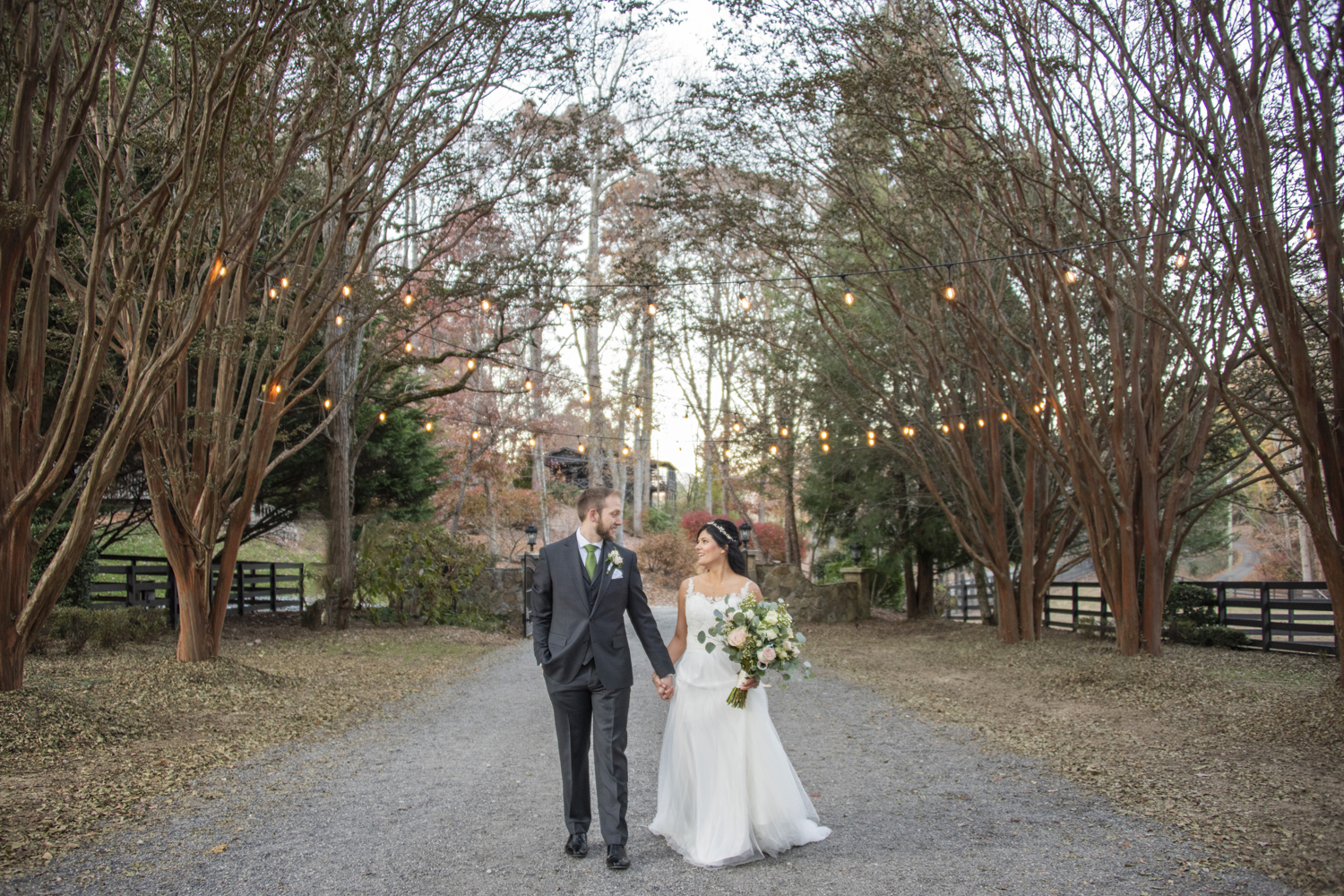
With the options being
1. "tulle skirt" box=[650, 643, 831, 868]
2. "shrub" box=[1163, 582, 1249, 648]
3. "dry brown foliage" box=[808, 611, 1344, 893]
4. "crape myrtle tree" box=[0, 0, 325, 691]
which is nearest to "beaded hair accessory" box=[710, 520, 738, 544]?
"tulle skirt" box=[650, 643, 831, 868]

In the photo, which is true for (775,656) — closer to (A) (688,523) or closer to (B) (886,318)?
(B) (886,318)

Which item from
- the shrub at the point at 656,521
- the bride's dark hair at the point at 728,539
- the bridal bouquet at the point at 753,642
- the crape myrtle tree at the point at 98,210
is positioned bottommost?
the bridal bouquet at the point at 753,642

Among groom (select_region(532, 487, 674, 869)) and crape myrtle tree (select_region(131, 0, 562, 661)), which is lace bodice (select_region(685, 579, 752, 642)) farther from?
crape myrtle tree (select_region(131, 0, 562, 661))

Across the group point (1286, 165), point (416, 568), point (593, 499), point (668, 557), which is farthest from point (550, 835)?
point (668, 557)

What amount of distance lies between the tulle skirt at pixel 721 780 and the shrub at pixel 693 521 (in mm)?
29102

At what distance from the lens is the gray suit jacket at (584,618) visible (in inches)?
177

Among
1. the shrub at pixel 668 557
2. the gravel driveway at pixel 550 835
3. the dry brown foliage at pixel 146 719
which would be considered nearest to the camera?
the gravel driveway at pixel 550 835

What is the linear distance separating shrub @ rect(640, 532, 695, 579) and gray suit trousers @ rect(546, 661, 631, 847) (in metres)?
28.7

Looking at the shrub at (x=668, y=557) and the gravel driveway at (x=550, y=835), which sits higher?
the shrub at (x=668, y=557)

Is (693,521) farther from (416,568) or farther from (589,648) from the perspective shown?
(589,648)

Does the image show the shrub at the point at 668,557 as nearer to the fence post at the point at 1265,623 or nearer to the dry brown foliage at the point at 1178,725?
the dry brown foliage at the point at 1178,725

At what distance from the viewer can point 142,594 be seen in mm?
16250

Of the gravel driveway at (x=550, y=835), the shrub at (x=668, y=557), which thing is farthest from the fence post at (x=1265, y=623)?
A: the shrub at (x=668, y=557)

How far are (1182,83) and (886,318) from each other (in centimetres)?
970
